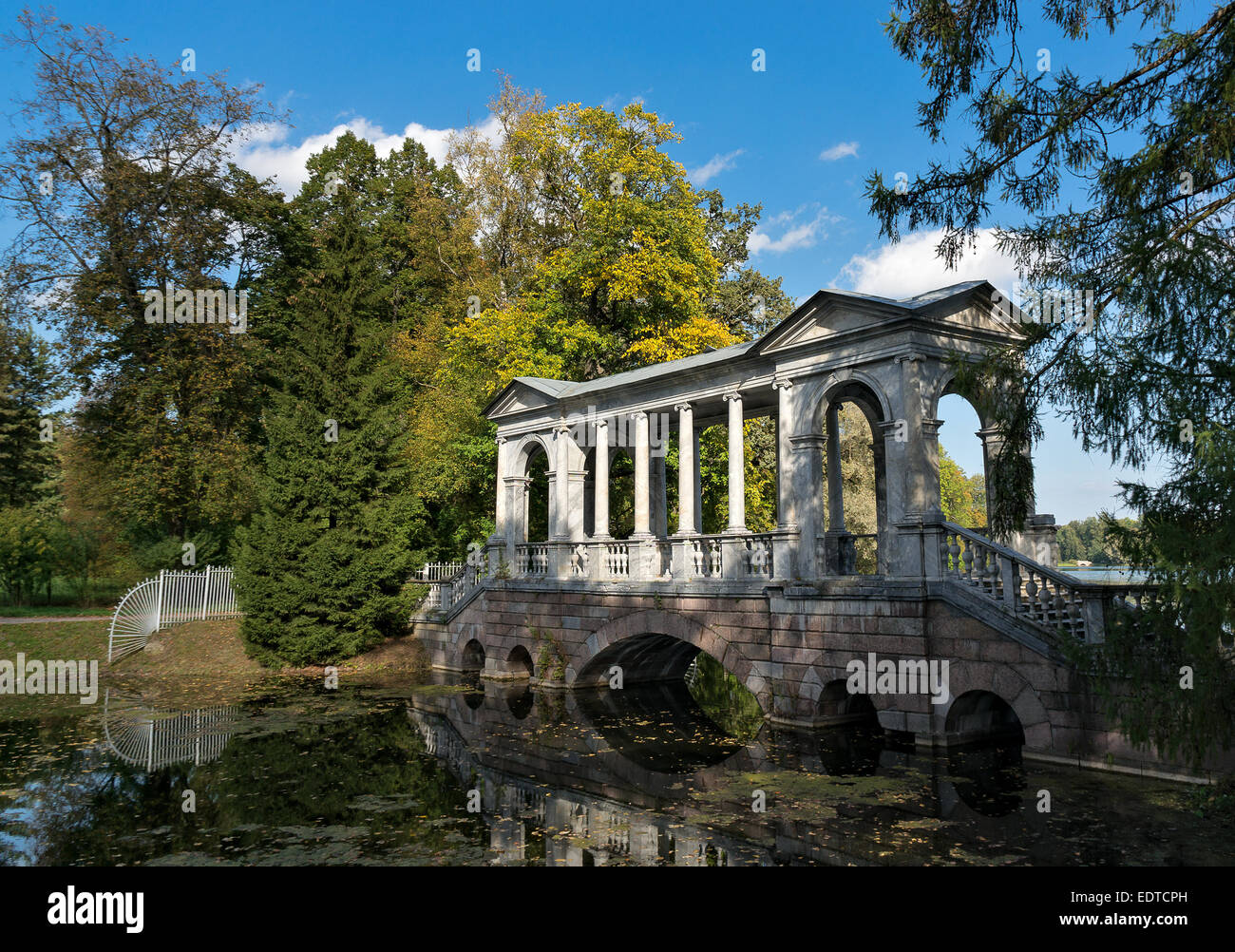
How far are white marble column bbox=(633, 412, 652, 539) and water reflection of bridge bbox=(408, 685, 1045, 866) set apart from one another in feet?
15.6

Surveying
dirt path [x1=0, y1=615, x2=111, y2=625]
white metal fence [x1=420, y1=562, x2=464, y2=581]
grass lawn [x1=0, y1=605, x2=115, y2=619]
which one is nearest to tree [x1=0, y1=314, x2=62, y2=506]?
grass lawn [x1=0, y1=605, x2=115, y2=619]

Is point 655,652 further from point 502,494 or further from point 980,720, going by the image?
point 980,720

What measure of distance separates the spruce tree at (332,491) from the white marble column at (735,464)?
35.2 feet

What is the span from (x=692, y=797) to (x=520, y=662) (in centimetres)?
1112

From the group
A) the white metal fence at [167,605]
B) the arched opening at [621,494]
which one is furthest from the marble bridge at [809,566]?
the white metal fence at [167,605]

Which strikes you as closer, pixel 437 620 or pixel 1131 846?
pixel 1131 846

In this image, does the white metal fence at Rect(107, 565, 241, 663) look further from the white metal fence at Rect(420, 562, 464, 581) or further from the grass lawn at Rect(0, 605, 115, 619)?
the white metal fence at Rect(420, 562, 464, 581)

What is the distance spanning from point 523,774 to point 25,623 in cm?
2025

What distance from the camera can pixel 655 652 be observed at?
62.9ft

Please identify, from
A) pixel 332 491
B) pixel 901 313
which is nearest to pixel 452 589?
pixel 332 491

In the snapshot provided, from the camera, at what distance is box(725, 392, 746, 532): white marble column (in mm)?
15742

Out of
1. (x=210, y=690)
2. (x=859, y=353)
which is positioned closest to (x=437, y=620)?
(x=210, y=690)
